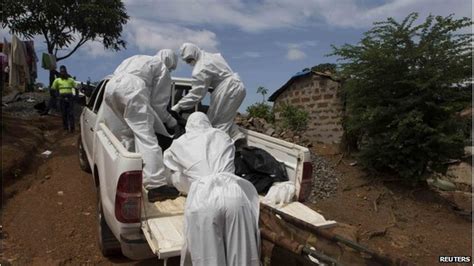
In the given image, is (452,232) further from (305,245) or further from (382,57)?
(305,245)

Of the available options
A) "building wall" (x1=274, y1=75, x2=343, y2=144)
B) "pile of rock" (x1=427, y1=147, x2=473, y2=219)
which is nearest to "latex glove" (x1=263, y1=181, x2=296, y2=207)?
"pile of rock" (x1=427, y1=147, x2=473, y2=219)

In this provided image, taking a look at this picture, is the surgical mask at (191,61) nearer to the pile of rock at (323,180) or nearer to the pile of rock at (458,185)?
the pile of rock at (323,180)

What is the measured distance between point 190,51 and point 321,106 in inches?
227

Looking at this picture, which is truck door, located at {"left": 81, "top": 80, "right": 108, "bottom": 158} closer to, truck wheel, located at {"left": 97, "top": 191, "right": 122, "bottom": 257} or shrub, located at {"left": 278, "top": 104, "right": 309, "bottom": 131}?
truck wheel, located at {"left": 97, "top": 191, "right": 122, "bottom": 257}

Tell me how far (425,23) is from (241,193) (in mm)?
6276

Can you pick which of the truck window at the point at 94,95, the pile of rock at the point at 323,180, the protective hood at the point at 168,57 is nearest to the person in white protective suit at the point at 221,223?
the protective hood at the point at 168,57

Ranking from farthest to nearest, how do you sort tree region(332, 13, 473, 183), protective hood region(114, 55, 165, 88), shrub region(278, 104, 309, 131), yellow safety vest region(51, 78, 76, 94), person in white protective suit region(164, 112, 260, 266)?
shrub region(278, 104, 309, 131) → yellow safety vest region(51, 78, 76, 94) → tree region(332, 13, 473, 183) → protective hood region(114, 55, 165, 88) → person in white protective suit region(164, 112, 260, 266)

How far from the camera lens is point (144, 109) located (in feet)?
14.0

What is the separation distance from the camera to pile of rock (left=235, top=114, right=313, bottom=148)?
1025cm

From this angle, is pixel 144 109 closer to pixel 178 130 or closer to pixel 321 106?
pixel 178 130

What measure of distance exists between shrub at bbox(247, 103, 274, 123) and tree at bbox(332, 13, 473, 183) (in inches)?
173

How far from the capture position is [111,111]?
4695mm

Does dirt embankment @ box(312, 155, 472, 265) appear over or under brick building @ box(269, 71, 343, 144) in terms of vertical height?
under

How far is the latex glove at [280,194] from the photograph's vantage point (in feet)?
12.4
